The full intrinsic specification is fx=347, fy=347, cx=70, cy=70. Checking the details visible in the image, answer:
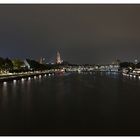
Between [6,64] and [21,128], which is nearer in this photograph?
[21,128]

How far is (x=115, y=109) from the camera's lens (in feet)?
64.0

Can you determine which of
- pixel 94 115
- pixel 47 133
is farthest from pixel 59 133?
pixel 94 115

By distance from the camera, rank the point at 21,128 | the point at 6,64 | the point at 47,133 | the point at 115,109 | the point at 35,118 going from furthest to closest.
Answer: the point at 6,64 → the point at 115,109 → the point at 35,118 → the point at 21,128 → the point at 47,133

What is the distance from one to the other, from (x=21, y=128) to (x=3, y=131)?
2.74 feet

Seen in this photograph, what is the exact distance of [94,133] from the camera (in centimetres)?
1256

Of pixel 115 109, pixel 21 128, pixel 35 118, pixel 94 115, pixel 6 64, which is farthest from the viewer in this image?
pixel 6 64

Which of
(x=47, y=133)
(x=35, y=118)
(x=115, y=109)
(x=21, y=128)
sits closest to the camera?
(x=47, y=133)

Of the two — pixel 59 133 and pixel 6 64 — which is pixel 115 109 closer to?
pixel 59 133
